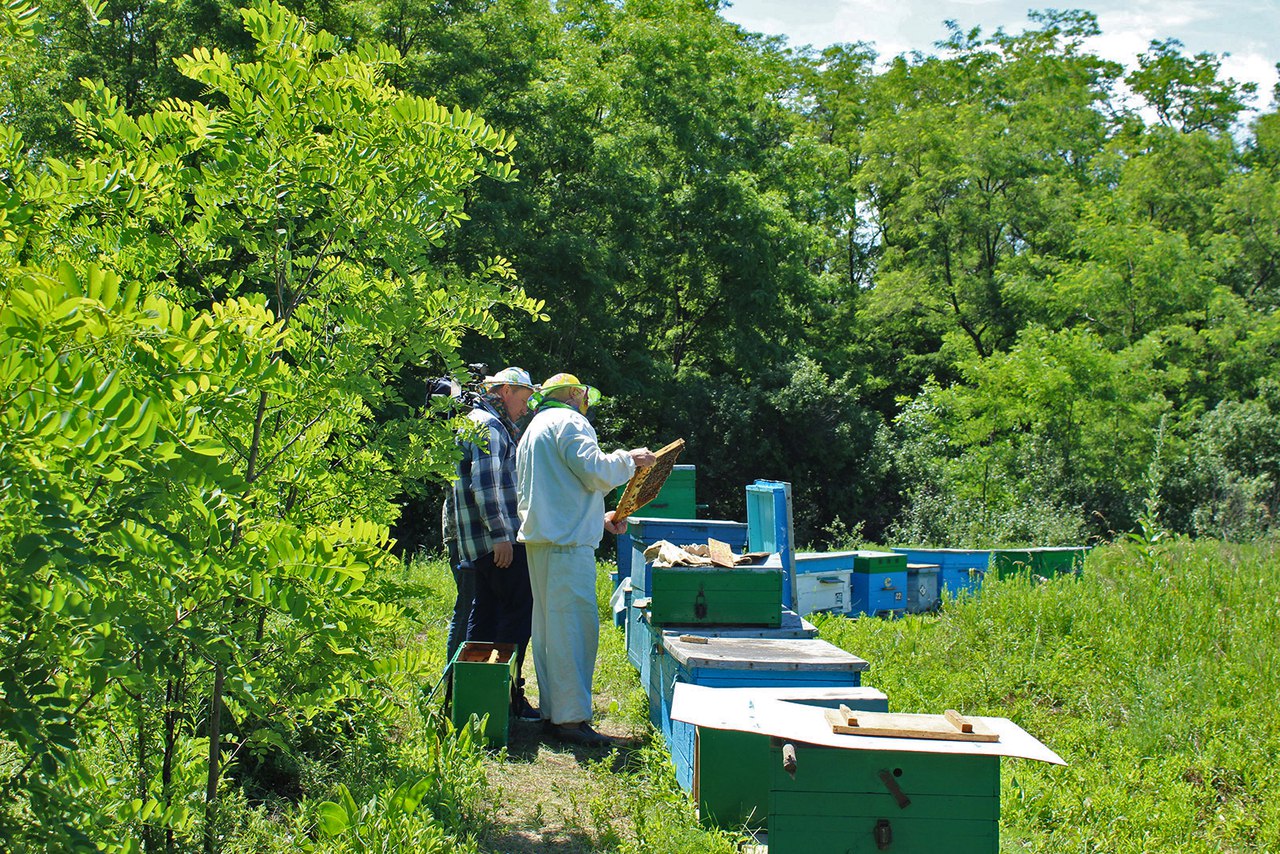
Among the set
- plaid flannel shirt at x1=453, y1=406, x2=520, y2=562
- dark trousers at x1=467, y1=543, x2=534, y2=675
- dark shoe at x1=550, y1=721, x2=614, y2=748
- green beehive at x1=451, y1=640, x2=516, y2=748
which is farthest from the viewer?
dark trousers at x1=467, y1=543, x2=534, y2=675

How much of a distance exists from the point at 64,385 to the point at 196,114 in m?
1.79

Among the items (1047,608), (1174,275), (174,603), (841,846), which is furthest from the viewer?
(1174,275)

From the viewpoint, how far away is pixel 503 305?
59.1ft

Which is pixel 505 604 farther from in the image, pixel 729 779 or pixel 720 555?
pixel 729 779

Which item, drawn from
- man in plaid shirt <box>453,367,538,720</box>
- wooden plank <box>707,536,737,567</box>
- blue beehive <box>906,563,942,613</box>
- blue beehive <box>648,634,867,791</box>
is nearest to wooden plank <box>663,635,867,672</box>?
blue beehive <box>648,634,867,791</box>

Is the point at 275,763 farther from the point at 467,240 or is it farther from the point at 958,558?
the point at 467,240

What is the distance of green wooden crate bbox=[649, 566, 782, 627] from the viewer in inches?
207

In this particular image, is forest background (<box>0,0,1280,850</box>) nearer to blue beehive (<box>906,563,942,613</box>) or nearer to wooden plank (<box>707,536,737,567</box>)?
wooden plank (<box>707,536,737,567</box>)

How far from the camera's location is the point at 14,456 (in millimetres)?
1697

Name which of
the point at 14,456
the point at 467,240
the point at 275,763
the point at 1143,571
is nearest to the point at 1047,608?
the point at 1143,571

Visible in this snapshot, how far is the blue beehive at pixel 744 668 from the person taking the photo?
4.24m

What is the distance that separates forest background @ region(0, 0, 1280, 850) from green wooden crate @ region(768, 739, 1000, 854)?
133 centimetres

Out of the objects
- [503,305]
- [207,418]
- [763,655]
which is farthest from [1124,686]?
[503,305]

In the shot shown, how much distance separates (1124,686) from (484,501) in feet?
13.0
